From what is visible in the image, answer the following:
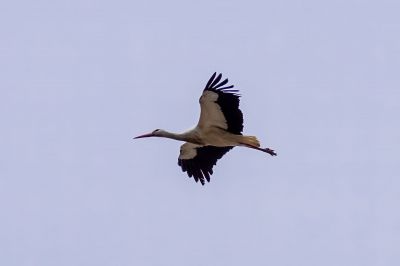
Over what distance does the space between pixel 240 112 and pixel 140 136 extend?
2101 mm

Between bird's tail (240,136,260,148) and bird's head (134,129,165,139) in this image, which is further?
bird's head (134,129,165,139)

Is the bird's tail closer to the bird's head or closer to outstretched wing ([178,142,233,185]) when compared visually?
outstretched wing ([178,142,233,185])

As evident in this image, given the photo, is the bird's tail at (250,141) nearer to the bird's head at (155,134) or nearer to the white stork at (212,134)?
the white stork at (212,134)

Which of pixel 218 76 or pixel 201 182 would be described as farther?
pixel 201 182

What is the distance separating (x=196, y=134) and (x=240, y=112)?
81 centimetres

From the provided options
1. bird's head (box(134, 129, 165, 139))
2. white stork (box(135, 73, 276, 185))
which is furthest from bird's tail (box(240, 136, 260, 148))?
bird's head (box(134, 129, 165, 139))

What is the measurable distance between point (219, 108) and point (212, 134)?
1.88 ft

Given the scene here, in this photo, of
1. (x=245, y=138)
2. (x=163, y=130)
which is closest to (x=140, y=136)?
(x=163, y=130)

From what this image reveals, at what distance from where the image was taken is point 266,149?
21.9 meters

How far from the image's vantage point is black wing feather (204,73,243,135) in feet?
68.7

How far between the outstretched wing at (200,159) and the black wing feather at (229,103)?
113 centimetres

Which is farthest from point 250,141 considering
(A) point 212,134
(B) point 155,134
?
(B) point 155,134

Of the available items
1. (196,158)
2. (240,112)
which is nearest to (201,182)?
(196,158)

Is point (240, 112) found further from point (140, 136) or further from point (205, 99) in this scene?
point (140, 136)
